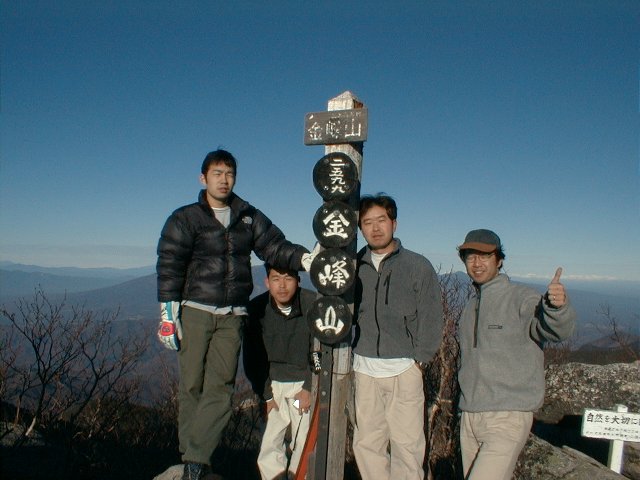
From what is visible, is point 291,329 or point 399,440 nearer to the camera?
point 399,440

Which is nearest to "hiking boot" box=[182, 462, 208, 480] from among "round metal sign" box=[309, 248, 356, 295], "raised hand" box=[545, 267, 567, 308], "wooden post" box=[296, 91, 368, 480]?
"wooden post" box=[296, 91, 368, 480]

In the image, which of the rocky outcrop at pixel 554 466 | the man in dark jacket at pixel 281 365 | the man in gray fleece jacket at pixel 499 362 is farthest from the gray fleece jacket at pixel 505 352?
the man in dark jacket at pixel 281 365

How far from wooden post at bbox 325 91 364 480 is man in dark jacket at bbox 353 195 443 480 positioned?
161mm

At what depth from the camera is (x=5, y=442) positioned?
22.8ft

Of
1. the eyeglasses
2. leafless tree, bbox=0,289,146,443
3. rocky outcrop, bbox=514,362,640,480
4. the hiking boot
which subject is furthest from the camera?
leafless tree, bbox=0,289,146,443

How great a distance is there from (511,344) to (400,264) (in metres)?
1.21

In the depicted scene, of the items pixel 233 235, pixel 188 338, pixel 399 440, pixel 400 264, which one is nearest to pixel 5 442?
pixel 188 338

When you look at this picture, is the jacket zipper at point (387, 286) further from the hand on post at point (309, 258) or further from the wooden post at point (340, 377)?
the hand on post at point (309, 258)

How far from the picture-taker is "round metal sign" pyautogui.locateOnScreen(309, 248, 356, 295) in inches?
154

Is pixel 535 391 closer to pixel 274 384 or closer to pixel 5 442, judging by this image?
pixel 274 384

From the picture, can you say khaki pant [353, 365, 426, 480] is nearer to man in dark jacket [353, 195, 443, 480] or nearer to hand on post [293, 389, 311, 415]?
man in dark jacket [353, 195, 443, 480]

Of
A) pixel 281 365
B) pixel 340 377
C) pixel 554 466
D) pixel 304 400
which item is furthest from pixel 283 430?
pixel 554 466

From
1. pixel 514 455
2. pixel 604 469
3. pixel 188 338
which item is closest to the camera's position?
pixel 514 455

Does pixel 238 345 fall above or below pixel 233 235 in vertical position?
below
